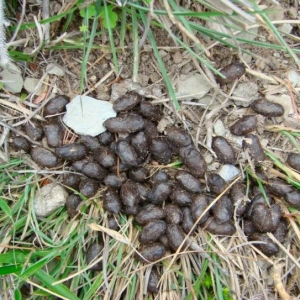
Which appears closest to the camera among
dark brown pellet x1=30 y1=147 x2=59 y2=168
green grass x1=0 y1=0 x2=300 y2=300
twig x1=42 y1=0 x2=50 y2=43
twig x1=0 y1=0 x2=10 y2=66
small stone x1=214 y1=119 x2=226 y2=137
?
twig x1=0 y1=0 x2=10 y2=66

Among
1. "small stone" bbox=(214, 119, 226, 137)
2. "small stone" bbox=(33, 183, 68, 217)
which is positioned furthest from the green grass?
"small stone" bbox=(214, 119, 226, 137)

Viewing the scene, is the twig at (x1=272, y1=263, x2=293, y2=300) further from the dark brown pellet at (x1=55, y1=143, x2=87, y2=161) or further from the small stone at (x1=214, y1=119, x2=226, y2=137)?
the dark brown pellet at (x1=55, y1=143, x2=87, y2=161)

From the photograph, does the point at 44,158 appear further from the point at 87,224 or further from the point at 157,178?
the point at 157,178

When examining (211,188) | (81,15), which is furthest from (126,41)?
(211,188)

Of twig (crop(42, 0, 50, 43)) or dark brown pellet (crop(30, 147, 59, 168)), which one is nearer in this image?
twig (crop(42, 0, 50, 43))


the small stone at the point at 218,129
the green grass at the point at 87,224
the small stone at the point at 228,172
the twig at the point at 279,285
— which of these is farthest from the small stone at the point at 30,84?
the twig at the point at 279,285

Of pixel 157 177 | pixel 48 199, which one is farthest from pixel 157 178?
pixel 48 199

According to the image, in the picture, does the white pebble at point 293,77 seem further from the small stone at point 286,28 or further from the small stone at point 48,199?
the small stone at point 48,199
